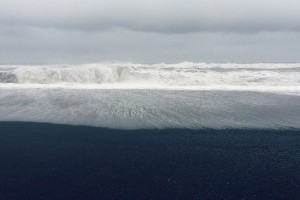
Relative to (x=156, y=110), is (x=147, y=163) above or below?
below

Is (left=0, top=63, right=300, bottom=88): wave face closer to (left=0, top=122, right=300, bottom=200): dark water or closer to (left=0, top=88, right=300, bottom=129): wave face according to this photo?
(left=0, top=88, right=300, bottom=129): wave face

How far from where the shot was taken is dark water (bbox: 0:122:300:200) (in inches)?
286

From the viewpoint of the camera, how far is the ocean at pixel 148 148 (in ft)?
24.3

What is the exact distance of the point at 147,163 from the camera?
8.86m

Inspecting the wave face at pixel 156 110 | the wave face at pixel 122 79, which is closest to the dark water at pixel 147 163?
the wave face at pixel 156 110

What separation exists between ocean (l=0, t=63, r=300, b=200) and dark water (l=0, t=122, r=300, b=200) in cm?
2

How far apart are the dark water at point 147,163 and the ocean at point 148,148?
2 centimetres

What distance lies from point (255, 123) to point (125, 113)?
4945 millimetres

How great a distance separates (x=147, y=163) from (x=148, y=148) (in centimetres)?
124

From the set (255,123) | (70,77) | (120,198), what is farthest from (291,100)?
(70,77)

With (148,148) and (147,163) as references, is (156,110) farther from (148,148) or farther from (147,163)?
(147,163)

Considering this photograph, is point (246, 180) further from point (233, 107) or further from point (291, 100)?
point (291, 100)

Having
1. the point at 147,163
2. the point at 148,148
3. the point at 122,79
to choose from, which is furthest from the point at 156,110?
the point at 122,79

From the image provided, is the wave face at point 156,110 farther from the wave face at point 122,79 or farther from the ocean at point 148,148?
the wave face at point 122,79
